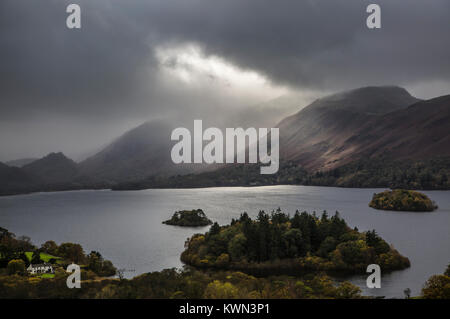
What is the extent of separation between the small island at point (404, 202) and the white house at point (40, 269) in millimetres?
112618

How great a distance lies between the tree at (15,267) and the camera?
46116 millimetres

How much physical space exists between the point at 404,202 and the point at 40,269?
114 metres

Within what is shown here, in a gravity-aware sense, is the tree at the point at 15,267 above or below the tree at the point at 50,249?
above

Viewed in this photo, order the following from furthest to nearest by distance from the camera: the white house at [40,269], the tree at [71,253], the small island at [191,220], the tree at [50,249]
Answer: the small island at [191,220] < the tree at [50,249] < the tree at [71,253] < the white house at [40,269]

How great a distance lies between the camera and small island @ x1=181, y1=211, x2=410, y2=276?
56.7 m

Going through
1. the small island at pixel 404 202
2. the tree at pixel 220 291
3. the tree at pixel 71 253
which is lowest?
the tree at pixel 71 253

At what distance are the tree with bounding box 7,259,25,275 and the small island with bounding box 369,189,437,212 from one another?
379 feet

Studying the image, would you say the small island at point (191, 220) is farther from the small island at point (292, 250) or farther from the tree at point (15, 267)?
the tree at point (15, 267)

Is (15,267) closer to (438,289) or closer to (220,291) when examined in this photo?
(220,291)

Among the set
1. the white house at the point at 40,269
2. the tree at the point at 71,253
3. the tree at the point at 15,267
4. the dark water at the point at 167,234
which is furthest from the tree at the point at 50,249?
the tree at the point at 15,267

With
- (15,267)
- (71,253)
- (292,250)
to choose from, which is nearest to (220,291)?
(292,250)

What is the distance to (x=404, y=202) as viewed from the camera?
12688 cm
